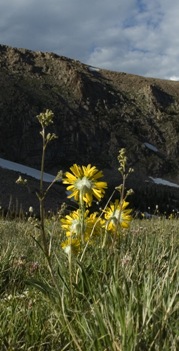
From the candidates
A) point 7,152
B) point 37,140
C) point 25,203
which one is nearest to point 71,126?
point 37,140

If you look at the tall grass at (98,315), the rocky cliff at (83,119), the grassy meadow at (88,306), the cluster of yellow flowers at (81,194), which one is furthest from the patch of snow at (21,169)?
the tall grass at (98,315)

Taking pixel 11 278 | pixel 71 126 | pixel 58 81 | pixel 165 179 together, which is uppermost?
pixel 58 81

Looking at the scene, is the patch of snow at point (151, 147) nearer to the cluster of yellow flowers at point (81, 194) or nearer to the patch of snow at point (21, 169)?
the patch of snow at point (21, 169)

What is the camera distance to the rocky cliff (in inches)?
3000

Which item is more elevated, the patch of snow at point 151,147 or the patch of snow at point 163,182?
the patch of snow at point 151,147

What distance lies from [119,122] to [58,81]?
1253 centimetres

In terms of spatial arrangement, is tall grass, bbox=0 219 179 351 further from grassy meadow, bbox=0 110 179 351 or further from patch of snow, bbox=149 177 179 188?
patch of snow, bbox=149 177 179 188

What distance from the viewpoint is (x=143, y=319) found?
1.95m

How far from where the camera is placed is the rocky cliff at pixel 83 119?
7619 cm

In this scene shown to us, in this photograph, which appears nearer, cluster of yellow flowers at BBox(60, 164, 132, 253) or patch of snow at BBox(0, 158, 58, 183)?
cluster of yellow flowers at BBox(60, 164, 132, 253)

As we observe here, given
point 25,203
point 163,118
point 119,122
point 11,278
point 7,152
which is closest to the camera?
point 11,278

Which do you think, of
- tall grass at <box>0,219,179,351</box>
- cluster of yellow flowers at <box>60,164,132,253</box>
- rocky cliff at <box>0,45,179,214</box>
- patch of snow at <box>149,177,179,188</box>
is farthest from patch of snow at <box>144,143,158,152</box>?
tall grass at <box>0,219,179,351</box>

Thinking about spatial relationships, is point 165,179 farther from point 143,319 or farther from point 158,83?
point 143,319

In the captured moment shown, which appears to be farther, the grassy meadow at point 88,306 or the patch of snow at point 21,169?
the patch of snow at point 21,169
